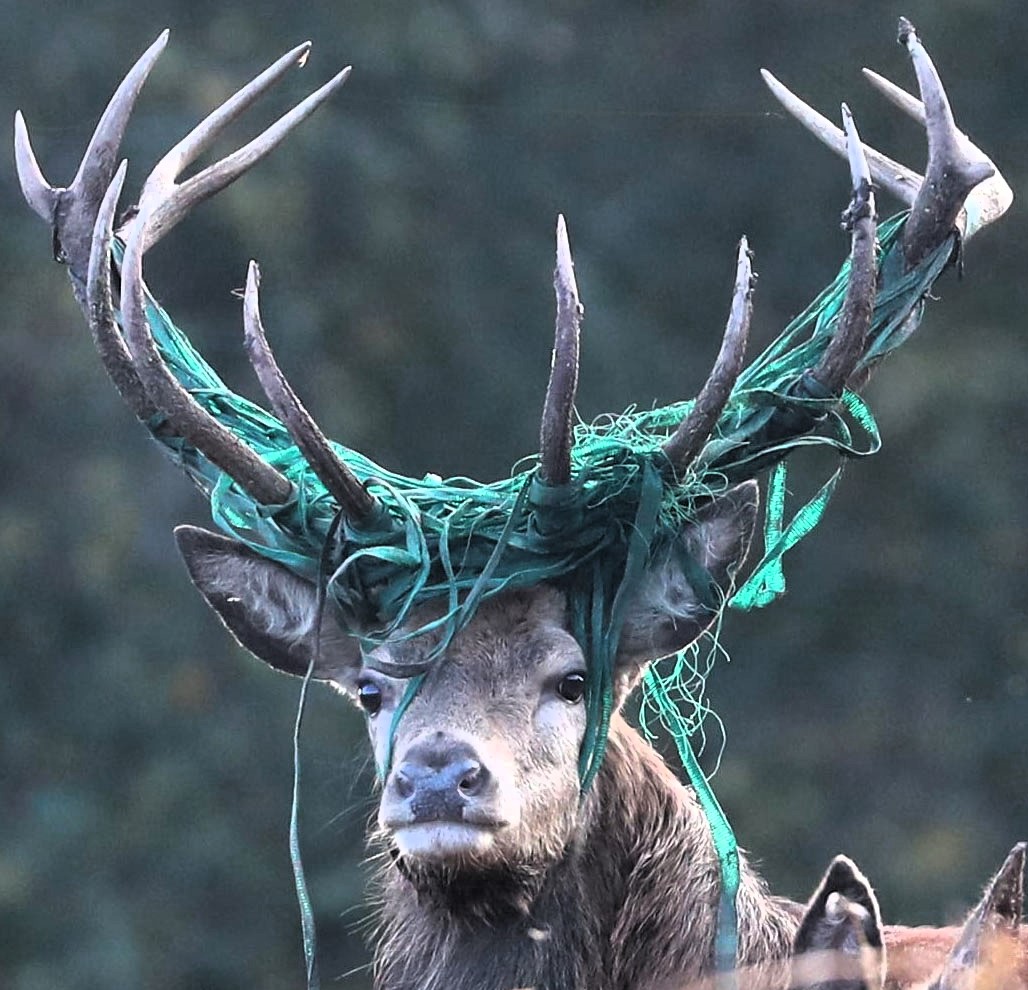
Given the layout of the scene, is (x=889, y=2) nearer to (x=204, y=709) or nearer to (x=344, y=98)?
(x=344, y=98)

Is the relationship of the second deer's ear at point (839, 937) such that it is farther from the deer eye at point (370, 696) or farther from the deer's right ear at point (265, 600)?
the deer's right ear at point (265, 600)

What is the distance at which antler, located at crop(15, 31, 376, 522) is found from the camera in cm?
486

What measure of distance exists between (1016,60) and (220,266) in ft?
13.6

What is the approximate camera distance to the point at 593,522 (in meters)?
4.99

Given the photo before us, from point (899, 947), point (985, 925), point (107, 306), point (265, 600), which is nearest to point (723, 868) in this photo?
point (899, 947)

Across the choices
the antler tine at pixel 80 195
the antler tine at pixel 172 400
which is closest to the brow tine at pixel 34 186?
the antler tine at pixel 80 195

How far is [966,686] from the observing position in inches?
511

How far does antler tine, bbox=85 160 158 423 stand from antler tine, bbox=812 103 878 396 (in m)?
1.25

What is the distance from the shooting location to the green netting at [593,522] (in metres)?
4.94

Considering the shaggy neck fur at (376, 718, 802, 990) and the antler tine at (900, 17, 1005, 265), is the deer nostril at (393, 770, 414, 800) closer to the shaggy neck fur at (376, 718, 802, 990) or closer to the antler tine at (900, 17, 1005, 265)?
the shaggy neck fur at (376, 718, 802, 990)

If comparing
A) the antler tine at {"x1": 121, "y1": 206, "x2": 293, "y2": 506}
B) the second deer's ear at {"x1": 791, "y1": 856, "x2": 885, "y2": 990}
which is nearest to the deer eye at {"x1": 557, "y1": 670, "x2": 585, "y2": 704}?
the antler tine at {"x1": 121, "y1": 206, "x2": 293, "y2": 506}

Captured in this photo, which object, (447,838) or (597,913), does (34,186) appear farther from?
(597,913)

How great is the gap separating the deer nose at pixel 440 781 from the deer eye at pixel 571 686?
32 cm

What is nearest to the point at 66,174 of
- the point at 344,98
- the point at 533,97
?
the point at 344,98
